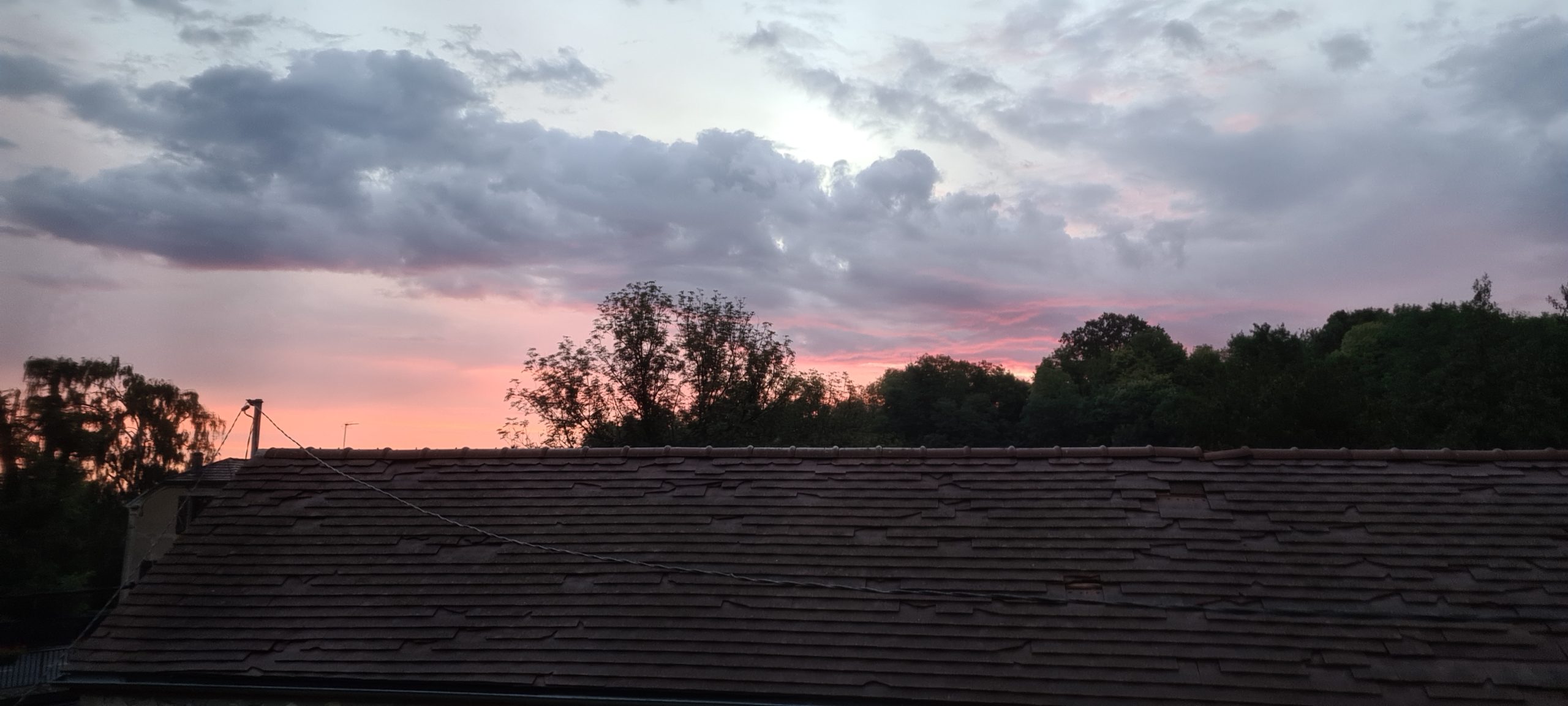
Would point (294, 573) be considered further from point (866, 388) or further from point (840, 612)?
point (866, 388)

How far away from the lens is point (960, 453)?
9.98 m

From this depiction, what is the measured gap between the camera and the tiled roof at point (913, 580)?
7.12 metres

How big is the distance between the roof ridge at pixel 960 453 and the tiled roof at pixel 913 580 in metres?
0.04

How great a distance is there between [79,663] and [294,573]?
1.81m

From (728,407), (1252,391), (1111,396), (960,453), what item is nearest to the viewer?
(960,453)

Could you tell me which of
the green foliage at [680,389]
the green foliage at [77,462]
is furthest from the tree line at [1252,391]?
the green foliage at [77,462]

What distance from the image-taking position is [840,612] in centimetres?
792

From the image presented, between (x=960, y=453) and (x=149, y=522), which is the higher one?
(x=960, y=453)

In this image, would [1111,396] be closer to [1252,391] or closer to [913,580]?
[1252,391]

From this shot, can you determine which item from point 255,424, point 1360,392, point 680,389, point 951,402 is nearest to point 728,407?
point 680,389

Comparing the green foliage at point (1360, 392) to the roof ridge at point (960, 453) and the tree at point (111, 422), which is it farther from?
the tree at point (111, 422)

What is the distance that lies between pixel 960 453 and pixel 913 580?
84.8 inches

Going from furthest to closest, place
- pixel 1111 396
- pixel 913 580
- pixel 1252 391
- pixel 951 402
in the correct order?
pixel 951 402
pixel 1111 396
pixel 1252 391
pixel 913 580

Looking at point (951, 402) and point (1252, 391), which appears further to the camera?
point (951, 402)
